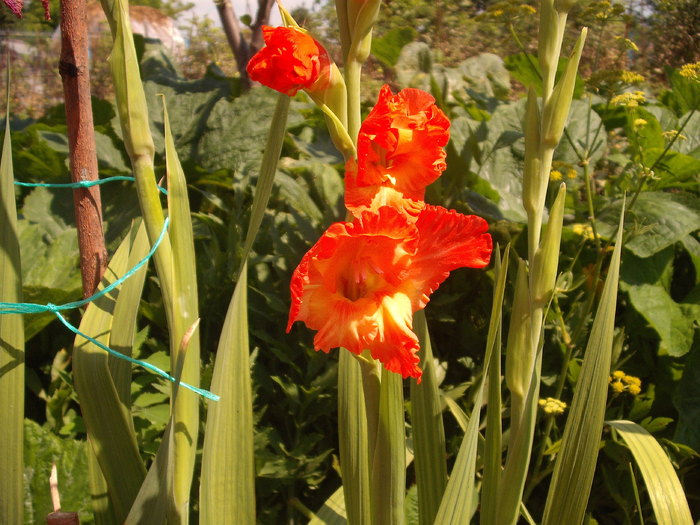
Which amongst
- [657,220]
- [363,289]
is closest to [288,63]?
[363,289]

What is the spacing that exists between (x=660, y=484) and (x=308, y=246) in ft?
2.37

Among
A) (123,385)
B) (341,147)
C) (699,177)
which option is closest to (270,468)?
(123,385)

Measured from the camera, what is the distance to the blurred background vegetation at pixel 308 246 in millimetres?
1187

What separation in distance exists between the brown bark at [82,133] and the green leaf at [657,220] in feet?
2.97

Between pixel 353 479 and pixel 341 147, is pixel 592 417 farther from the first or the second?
pixel 341 147

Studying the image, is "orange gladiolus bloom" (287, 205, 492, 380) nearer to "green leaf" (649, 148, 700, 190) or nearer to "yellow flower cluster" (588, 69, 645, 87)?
"yellow flower cluster" (588, 69, 645, 87)

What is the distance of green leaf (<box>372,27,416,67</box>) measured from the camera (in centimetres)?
199

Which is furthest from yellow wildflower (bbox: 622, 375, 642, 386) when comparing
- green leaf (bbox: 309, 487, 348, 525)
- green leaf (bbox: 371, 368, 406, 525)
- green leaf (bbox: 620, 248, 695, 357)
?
green leaf (bbox: 371, 368, 406, 525)

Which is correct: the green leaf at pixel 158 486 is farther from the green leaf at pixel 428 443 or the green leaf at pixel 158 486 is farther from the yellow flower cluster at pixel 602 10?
the yellow flower cluster at pixel 602 10

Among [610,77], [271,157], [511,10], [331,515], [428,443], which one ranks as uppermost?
[511,10]

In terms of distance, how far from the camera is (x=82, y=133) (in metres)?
0.82

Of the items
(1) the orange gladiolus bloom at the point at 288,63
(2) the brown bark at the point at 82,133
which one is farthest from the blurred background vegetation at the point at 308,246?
(1) the orange gladiolus bloom at the point at 288,63

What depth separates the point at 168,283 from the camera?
650mm

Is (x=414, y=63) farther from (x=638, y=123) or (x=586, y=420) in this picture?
(x=586, y=420)
